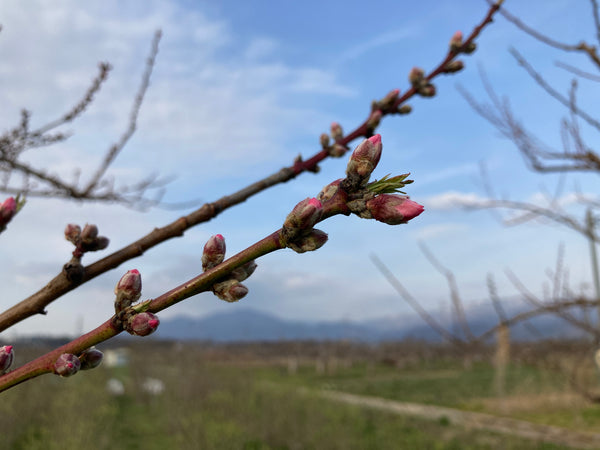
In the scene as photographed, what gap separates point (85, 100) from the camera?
7.82ft

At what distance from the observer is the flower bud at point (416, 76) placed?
4.84 feet

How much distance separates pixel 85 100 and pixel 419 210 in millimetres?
2218

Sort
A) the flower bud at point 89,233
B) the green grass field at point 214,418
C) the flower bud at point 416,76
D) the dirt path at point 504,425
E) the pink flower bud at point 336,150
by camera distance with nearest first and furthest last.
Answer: the flower bud at point 89,233, the pink flower bud at point 336,150, the flower bud at point 416,76, the green grass field at point 214,418, the dirt path at point 504,425

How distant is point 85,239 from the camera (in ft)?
2.53

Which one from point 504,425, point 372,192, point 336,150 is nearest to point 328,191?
point 372,192

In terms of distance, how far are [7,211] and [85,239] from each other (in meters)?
0.17

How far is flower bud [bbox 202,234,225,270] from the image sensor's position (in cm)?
62

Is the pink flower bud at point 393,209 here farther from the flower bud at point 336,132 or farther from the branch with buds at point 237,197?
the flower bud at point 336,132

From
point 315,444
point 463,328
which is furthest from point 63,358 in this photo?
point 315,444

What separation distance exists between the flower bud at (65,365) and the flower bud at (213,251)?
171mm

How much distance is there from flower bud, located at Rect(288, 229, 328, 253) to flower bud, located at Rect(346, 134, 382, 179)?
0.22ft

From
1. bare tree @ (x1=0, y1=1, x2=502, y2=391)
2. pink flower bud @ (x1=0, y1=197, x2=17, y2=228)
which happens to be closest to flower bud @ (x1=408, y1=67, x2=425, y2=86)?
bare tree @ (x1=0, y1=1, x2=502, y2=391)

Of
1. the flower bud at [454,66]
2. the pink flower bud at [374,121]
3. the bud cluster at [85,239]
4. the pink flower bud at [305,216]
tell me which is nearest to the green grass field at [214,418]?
the flower bud at [454,66]

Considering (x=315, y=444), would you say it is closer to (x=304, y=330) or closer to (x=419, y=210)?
(x=419, y=210)
